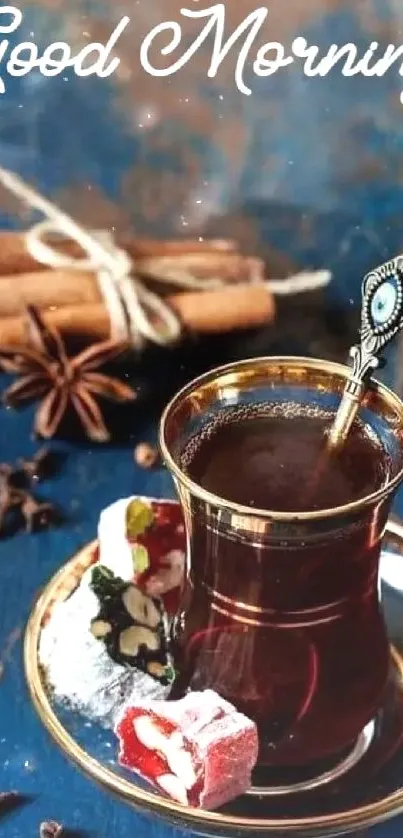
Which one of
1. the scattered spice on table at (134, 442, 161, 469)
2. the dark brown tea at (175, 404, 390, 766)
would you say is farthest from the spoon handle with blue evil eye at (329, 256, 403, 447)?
the scattered spice on table at (134, 442, 161, 469)

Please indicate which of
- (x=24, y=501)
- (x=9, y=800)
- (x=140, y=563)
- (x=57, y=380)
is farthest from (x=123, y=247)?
(x=9, y=800)

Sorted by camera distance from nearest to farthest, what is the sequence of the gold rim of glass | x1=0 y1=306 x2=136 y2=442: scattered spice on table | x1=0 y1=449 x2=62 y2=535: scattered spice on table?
the gold rim of glass < x1=0 y1=449 x2=62 y2=535: scattered spice on table < x1=0 y1=306 x2=136 y2=442: scattered spice on table

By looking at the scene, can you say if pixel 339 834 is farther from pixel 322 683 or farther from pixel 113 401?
pixel 113 401

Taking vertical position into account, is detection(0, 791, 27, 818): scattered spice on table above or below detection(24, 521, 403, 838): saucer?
below

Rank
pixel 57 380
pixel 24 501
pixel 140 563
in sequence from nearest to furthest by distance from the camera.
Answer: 1. pixel 140 563
2. pixel 24 501
3. pixel 57 380

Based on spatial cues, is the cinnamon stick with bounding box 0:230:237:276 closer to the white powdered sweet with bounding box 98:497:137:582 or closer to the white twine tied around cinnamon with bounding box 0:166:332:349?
the white twine tied around cinnamon with bounding box 0:166:332:349

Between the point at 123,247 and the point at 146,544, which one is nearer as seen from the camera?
the point at 146,544

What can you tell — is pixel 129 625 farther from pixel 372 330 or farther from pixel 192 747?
pixel 372 330
